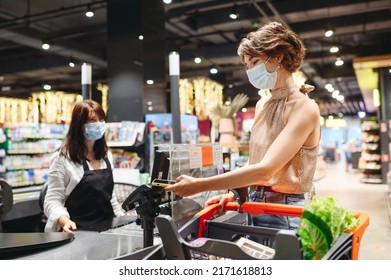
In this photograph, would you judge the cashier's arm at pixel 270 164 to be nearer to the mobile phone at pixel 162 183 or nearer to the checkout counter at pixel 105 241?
the mobile phone at pixel 162 183

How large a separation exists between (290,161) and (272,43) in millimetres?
398

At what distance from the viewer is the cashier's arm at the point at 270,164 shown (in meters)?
1.05

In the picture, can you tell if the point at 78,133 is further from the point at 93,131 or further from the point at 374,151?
the point at 374,151

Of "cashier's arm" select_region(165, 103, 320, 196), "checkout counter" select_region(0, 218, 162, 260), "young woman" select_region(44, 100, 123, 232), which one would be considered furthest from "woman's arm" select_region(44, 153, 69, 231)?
"cashier's arm" select_region(165, 103, 320, 196)

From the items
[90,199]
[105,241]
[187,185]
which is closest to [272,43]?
[187,185]

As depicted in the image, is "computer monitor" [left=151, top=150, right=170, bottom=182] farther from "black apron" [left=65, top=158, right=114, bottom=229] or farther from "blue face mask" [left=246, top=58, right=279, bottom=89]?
"black apron" [left=65, top=158, right=114, bottom=229]

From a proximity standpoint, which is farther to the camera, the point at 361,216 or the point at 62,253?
the point at 62,253

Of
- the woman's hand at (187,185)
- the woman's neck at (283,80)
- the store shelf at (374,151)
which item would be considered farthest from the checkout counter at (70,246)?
the store shelf at (374,151)

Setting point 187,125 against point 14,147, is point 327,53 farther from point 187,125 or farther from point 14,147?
point 14,147

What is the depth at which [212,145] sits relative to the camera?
2.00 m

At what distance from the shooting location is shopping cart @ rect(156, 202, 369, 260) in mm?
793

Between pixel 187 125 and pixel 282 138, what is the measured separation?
17.0ft

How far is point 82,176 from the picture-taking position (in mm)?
2055
